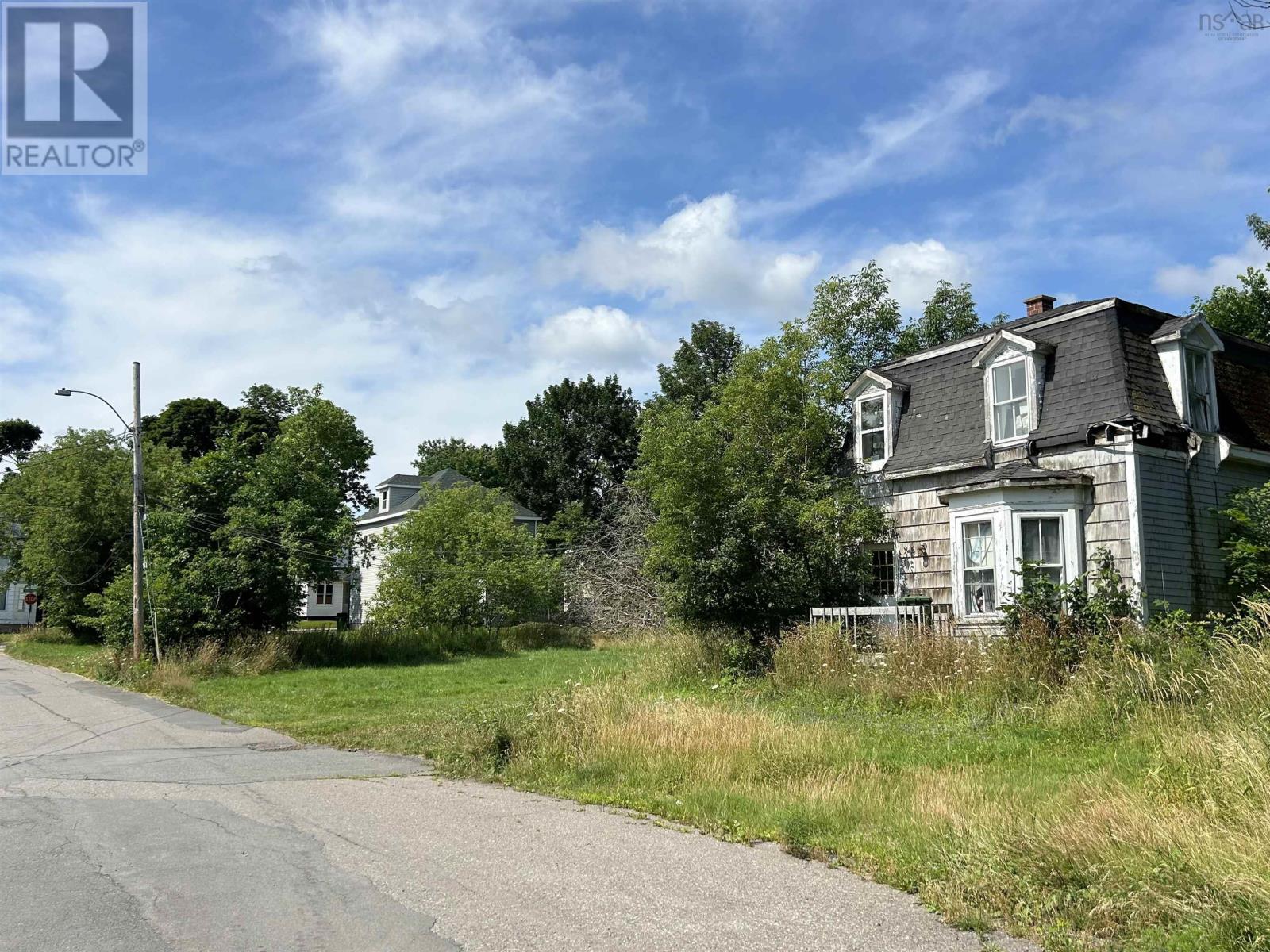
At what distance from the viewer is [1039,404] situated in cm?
1747

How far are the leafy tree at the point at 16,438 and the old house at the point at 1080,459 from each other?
211ft

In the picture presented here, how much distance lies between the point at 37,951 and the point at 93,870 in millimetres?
1619

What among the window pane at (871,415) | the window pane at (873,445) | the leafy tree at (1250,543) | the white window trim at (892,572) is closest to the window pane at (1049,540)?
the leafy tree at (1250,543)

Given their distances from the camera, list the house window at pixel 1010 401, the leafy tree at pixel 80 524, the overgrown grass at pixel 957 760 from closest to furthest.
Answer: the overgrown grass at pixel 957 760 < the house window at pixel 1010 401 < the leafy tree at pixel 80 524

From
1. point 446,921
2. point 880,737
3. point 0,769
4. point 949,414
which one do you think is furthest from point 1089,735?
point 0,769

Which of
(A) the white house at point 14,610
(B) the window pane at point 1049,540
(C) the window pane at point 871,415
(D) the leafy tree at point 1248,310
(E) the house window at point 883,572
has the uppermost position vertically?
(D) the leafy tree at point 1248,310

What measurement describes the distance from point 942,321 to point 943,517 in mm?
15146

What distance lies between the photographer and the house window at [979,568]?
1656cm

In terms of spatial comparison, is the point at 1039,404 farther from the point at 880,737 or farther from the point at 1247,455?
the point at 880,737

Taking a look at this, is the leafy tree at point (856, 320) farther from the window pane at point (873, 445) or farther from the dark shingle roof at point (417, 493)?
the dark shingle roof at point (417, 493)

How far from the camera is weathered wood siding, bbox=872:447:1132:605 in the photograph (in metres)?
15.7

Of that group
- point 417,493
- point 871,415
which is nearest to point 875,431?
point 871,415

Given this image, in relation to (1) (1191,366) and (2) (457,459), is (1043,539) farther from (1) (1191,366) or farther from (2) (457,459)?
(2) (457,459)

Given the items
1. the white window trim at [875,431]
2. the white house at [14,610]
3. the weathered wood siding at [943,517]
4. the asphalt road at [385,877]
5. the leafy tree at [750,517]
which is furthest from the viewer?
the white house at [14,610]
